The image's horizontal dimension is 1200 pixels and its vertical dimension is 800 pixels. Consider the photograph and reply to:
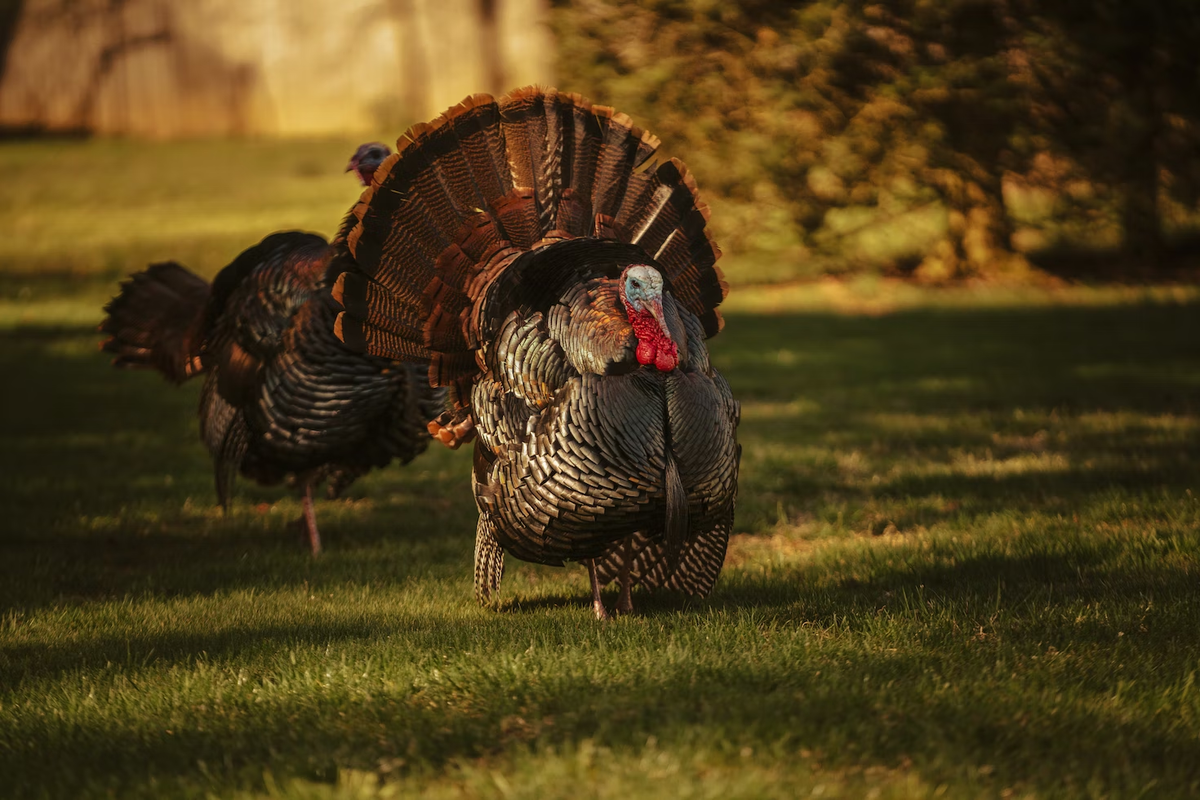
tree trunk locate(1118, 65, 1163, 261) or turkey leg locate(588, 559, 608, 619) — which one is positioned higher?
tree trunk locate(1118, 65, 1163, 261)

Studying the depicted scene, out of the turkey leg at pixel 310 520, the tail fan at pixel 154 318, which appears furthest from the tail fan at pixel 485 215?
the tail fan at pixel 154 318

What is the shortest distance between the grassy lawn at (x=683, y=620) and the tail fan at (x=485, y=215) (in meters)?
1.18

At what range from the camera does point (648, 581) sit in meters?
5.32

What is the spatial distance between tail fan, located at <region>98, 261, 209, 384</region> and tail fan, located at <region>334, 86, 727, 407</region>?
86.5 inches

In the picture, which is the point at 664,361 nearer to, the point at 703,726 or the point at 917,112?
the point at 703,726

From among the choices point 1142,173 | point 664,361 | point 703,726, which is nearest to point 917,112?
point 1142,173

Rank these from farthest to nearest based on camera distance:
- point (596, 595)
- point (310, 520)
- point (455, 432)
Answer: point (310, 520)
point (455, 432)
point (596, 595)

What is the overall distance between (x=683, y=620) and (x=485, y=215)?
187cm

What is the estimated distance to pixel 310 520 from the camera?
653cm

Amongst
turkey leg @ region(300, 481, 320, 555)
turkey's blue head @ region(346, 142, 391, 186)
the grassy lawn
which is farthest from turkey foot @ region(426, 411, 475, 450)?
turkey's blue head @ region(346, 142, 391, 186)

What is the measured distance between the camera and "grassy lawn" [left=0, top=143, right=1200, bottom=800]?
3.35 m

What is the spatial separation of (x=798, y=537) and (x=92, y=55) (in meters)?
19.7

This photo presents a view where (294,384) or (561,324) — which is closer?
(561,324)

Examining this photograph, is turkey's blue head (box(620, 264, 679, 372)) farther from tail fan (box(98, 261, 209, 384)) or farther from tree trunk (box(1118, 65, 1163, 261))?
tree trunk (box(1118, 65, 1163, 261))
